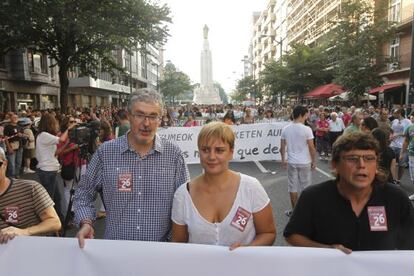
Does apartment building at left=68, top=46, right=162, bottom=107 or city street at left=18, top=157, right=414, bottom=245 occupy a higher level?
apartment building at left=68, top=46, right=162, bottom=107

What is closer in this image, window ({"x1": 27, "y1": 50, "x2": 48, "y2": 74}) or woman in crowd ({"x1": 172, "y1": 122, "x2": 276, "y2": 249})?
woman in crowd ({"x1": 172, "y1": 122, "x2": 276, "y2": 249})

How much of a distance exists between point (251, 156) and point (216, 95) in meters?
60.5

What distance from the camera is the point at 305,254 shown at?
240 cm

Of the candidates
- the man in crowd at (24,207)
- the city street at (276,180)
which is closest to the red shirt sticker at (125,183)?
the man in crowd at (24,207)

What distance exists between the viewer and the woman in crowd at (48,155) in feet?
21.2

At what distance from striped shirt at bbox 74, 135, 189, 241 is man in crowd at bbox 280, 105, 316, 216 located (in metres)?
4.32

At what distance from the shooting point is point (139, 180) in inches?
108

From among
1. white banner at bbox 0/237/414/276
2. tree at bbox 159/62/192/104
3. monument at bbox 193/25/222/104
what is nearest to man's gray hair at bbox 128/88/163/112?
white banner at bbox 0/237/414/276

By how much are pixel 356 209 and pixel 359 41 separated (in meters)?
26.5

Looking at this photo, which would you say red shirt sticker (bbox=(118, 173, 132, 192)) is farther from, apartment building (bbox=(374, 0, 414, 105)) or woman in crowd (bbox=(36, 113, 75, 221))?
apartment building (bbox=(374, 0, 414, 105))

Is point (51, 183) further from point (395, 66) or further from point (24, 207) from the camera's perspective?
point (395, 66)

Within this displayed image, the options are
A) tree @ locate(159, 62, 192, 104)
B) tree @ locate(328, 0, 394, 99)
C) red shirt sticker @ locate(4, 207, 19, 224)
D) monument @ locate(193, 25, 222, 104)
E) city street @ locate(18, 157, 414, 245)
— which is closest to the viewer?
red shirt sticker @ locate(4, 207, 19, 224)

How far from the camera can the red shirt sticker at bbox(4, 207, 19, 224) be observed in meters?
2.98

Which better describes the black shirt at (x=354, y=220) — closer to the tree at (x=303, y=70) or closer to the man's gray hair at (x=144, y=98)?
the man's gray hair at (x=144, y=98)
